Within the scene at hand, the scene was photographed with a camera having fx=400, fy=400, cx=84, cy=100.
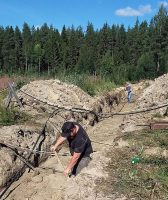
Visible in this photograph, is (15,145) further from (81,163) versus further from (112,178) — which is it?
(112,178)

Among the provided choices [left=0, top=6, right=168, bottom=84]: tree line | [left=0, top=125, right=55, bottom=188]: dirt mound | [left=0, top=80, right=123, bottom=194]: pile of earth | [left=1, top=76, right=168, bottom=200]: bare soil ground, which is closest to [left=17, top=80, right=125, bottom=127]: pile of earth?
[left=0, top=80, right=123, bottom=194]: pile of earth

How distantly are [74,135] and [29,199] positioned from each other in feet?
5.76

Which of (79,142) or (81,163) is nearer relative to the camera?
(79,142)

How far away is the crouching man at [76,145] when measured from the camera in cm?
707

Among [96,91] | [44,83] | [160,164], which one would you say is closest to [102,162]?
[160,164]

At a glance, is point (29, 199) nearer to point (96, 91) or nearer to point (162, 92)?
point (162, 92)

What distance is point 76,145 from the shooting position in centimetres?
714

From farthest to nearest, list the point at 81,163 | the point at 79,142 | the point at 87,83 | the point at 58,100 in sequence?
the point at 87,83 < the point at 58,100 < the point at 81,163 < the point at 79,142

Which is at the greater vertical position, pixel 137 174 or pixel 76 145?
pixel 76 145

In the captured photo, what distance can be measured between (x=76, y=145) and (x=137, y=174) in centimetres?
126

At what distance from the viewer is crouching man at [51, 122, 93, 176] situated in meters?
7.07

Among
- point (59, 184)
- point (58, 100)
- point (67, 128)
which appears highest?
point (67, 128)

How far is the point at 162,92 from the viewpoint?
16609 mm

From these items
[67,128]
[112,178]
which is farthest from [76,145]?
[112,178]
